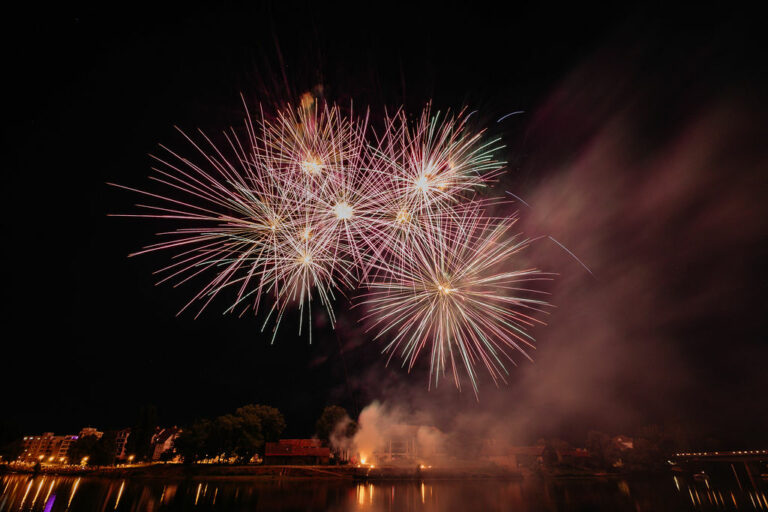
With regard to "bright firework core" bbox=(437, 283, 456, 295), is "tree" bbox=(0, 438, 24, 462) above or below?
below

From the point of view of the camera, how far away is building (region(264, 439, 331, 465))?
150 ft

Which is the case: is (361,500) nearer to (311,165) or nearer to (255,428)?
(255,428)

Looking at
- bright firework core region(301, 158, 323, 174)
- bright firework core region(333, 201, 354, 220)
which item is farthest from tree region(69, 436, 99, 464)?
bright firework core region(301, 158, 323, 174)

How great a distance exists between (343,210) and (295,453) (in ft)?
145

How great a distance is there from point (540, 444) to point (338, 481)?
123ft

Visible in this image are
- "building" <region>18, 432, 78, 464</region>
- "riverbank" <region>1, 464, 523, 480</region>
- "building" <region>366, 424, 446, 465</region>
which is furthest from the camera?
"building" <region>18, 432, 78, 464</region>

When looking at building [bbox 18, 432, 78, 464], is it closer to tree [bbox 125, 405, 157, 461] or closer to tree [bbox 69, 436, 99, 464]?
tree [bbox 69, 436, 99, 464]

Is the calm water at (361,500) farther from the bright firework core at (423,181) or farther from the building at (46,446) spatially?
the building at (46,446)

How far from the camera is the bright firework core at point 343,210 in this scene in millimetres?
13469

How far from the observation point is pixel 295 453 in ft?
151

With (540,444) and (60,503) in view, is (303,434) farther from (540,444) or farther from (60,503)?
(60,503)

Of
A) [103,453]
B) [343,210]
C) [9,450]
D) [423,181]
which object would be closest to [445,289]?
[423,181]

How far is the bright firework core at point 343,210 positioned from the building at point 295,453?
143 feet

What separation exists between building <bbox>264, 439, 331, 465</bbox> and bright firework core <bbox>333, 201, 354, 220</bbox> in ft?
143
